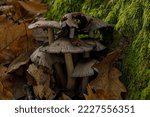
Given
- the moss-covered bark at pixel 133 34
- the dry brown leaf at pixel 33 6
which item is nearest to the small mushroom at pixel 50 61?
the moss-covered bark at pixel 133 34

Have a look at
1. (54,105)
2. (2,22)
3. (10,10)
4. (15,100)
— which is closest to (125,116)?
(54,105)

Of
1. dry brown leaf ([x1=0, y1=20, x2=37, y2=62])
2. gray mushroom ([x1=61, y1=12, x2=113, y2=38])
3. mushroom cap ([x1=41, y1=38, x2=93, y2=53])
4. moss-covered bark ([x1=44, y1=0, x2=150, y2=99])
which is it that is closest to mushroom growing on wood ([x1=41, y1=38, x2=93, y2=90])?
mushroom cap ([x1=41, y1=38, x2=93, y2=53])

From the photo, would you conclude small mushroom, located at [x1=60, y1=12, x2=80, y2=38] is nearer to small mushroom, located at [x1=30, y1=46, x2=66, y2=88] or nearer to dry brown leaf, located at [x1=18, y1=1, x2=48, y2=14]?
small mushroom, located at [x1=30, y1=46, x2=66, y2=88]

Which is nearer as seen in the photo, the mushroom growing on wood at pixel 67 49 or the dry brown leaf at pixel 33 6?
the mushroom growing on wood at pixel 67 49

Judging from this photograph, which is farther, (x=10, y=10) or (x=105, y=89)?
(x=10, y=10)

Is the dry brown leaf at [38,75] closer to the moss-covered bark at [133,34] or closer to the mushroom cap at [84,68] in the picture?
the mushroom cap at [84,68]

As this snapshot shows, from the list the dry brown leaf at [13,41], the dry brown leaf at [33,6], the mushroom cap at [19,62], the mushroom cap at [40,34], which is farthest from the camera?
the dry brown leaf at [33,6]

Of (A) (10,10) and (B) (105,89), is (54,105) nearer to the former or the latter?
(B) (105,89)
